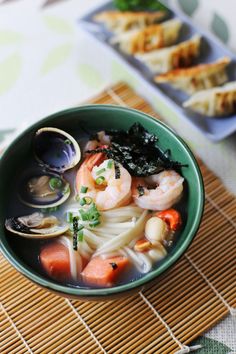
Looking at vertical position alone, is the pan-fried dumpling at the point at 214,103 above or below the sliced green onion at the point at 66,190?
below

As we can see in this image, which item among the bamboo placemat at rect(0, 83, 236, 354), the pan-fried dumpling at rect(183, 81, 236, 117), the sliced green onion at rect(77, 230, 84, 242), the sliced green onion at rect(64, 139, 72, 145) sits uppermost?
the sliced green onion at rect(64, 139, 72, 145)

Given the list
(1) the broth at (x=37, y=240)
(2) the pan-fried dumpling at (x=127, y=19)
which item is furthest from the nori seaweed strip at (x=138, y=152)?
(2) the pan-fried dumpling at (x=127, y=19)

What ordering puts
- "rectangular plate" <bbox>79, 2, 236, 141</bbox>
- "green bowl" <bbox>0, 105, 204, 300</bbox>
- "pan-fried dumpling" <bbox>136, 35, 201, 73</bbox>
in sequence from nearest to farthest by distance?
"green bowl" <bbox>0, 105, 204, 300</bbox>, "rectangular plate" <bbox>79, 2, 236, 141</bbox>, "pan-fried dumpling" <bbox>136, 35, 201, 73</bbox>

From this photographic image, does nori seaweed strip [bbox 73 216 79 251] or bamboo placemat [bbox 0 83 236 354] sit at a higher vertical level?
nori seaweed strip [bbox 73 216 79 251]

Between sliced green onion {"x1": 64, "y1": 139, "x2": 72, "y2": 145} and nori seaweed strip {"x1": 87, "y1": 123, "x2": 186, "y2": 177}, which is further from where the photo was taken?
sliced green onion {"x1": 64, "y1": 139, "x2": 72, "y2": 145}

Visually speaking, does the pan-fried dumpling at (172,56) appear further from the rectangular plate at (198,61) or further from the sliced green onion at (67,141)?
the sliced green onion at (67,141)

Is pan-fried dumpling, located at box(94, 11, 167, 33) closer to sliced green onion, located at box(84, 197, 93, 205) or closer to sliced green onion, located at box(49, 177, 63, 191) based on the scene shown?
sliced green onion, located at box(49, 177, 63, 191)

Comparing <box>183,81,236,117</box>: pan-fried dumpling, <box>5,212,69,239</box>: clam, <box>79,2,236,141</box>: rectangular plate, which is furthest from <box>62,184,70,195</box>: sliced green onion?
<box>183,81,236,117</box>: pan-fried dumpling

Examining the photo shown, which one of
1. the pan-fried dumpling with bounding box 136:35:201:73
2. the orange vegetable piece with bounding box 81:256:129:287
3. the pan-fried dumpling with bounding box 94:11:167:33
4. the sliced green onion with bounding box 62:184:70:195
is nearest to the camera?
the orange vegetable piece with bounding box 81:256:129:287
